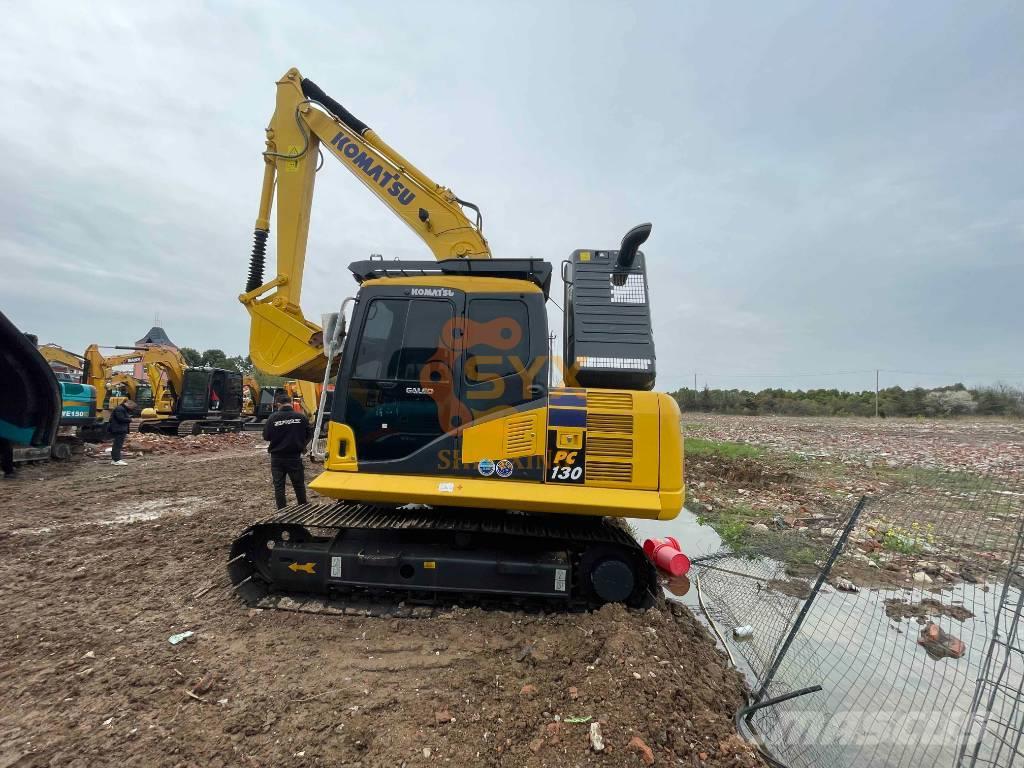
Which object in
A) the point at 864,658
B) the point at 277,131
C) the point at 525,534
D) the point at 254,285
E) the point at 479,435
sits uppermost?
the point at 277,131

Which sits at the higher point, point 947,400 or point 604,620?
point 947,400

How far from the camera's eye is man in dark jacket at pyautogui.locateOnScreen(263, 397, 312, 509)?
19.0 ft

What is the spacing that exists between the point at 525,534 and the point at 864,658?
2.54 meters

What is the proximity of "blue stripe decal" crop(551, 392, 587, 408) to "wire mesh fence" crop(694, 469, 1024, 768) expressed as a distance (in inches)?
69.4

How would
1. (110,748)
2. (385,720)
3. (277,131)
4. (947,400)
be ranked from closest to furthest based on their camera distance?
1. (110,748)
2. (385,720)
3. (277,131)
4. (947,400)

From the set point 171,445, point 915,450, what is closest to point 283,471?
point 171,445

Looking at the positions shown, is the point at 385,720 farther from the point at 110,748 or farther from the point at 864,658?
the point at 864,658

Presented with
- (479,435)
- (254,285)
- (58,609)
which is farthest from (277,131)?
(58,609)

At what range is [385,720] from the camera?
2479mm

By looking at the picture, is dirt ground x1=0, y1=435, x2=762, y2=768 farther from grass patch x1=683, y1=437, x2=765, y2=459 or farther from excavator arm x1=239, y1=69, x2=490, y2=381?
grass patch x1=683, y1=437, x2=765, y2=459

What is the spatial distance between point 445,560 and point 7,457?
9.92 meters

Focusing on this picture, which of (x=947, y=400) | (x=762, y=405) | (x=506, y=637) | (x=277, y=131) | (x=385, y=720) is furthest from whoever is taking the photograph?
(x=762, y=405)

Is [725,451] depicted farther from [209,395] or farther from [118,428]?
[209,395]

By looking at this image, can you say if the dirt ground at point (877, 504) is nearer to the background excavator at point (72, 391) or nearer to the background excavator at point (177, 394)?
the background excavator at point (72, 391)
